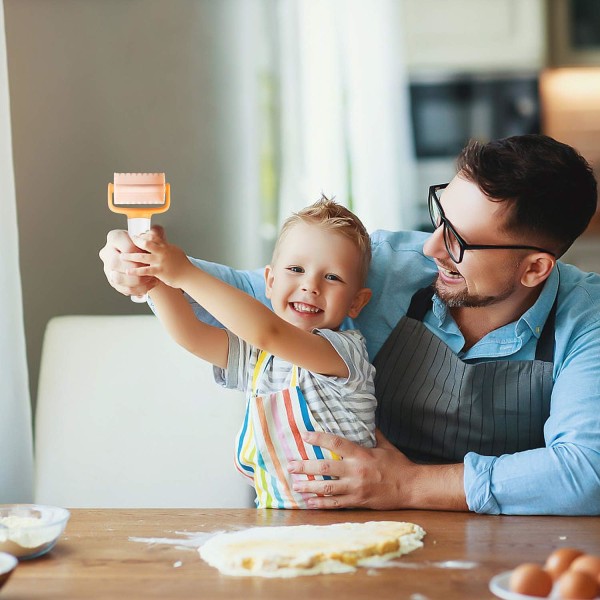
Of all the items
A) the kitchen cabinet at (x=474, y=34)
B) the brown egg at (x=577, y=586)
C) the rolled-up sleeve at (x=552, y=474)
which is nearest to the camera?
the brown egg at (x=577, y=586)

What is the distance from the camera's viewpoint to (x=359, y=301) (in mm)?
1665

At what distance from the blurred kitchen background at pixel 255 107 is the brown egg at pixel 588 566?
6.57 feet

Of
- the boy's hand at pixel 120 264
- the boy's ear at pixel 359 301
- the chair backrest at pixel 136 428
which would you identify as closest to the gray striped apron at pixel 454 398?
the boy's ear at pixel 359 301

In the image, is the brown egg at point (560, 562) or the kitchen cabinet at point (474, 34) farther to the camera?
the kitchen cabinet at point (474, 34)

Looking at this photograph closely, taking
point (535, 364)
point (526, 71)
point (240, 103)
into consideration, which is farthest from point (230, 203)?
point (535, 364)

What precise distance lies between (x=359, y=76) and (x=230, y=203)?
667 millimetres

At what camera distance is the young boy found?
4.83 ft

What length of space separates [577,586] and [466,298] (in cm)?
78

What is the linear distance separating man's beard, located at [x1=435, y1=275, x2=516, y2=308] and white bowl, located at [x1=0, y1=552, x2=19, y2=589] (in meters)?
0.90

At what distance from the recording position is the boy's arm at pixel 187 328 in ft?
4.88

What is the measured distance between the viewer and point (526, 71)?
11.0 feet

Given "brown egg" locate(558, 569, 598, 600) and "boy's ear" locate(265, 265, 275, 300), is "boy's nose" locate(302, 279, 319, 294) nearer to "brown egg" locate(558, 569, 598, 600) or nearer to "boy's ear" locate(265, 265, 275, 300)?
"boy's ear" locate(265, 265, 275, 300)

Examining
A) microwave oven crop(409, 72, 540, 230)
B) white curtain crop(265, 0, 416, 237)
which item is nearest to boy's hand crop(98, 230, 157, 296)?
white curtain crop(265, 0, 416, 237)

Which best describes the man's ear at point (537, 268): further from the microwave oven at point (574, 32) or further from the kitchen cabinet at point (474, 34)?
the microwave oven at point (574, 32)
